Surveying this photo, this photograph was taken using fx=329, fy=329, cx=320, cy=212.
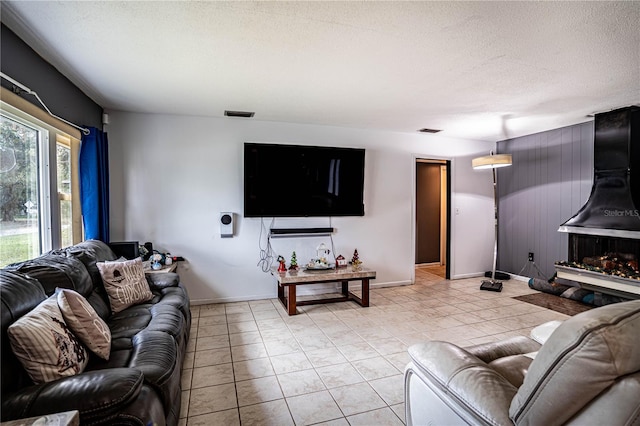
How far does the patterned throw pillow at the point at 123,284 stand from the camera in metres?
2.57

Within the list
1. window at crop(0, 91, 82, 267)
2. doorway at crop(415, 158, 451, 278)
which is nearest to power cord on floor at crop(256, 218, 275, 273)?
window at crop(0, 91, 82, 267)

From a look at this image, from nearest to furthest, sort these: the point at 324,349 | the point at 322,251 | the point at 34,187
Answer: the point at 34,187 → the point at 324,349 → the point at 322,251

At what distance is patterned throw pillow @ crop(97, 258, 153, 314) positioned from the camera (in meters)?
2.57

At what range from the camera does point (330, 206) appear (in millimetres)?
4684

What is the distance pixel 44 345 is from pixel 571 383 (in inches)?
76.8

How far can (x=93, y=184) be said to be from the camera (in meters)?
3.27

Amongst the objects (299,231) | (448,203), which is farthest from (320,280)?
(448,203)

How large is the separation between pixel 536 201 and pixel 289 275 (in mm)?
4056

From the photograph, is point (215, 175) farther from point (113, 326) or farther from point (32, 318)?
point (32, 318)

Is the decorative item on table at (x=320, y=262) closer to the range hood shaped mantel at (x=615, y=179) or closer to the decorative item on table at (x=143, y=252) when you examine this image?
the decorative item on table at (x=143, y=252)

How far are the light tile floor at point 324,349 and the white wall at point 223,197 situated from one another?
0.49 metres

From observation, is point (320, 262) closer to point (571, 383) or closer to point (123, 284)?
point (123, 284)

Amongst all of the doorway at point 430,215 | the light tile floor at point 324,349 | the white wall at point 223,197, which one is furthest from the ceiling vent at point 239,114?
the doorway at point 430,215

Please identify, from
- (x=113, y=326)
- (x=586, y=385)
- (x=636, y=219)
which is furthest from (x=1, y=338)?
(x=636, y=219)
